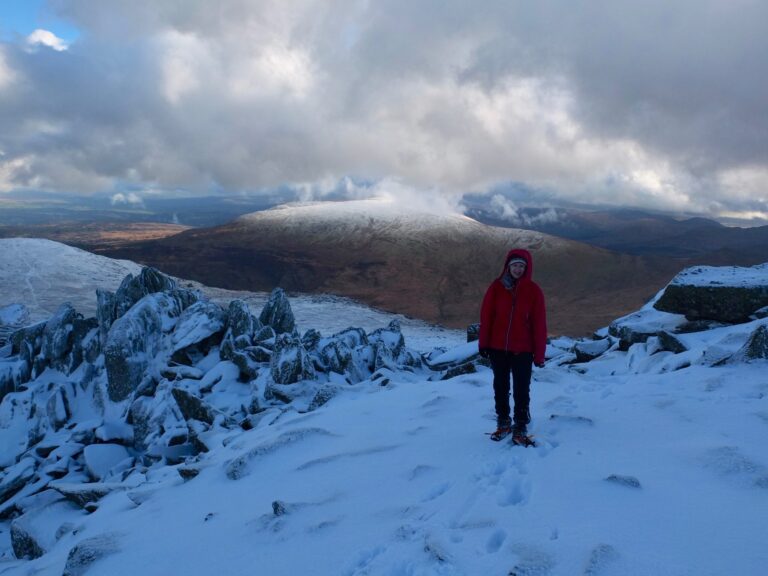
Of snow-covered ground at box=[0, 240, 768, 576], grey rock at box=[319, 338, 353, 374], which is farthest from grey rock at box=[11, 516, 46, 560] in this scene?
grey rock at box=[319, 338, 353, 374]

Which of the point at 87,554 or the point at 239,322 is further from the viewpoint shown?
the point at 239,322

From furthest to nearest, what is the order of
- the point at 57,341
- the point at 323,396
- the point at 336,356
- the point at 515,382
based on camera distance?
the point at 57,341 → the point at 336,356 → the point at 323,396 → the point at 515,382

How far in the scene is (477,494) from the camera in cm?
454

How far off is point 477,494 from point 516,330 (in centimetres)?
204

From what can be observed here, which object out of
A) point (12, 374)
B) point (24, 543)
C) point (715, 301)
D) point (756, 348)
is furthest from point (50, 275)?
point (756, 348)

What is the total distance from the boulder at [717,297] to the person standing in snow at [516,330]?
7710mm

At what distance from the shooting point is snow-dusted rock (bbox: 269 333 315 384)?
12.7 metres

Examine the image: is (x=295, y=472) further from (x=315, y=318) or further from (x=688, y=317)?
(x=315, y=318)

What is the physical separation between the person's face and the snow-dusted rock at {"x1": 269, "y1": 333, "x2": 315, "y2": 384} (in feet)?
27.6

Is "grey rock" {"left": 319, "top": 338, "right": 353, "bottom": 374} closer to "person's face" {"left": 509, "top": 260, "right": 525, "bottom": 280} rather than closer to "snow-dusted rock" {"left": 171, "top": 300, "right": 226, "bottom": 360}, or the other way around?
"snow-dusted rock" {"left": 171, "top": 300, "right": 226, "bottom": 360}

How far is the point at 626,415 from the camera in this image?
6.42 metres

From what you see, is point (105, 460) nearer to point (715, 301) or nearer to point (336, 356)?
point (336, 356)

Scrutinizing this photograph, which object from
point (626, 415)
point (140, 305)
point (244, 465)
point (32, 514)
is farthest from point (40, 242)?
point (626, 415)

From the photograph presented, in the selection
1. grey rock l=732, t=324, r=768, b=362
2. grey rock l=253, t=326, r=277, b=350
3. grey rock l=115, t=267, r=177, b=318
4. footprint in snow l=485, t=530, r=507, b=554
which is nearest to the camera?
footprint in snow l=485, t=530, r=507, b=554
